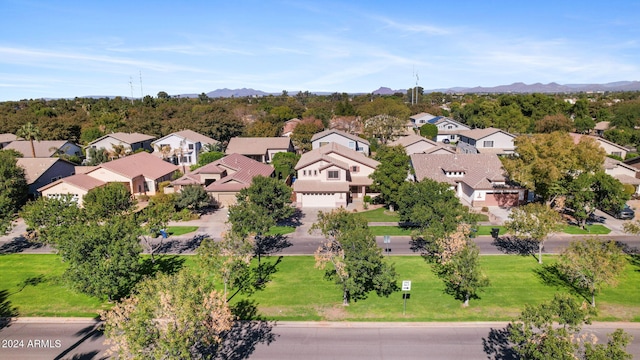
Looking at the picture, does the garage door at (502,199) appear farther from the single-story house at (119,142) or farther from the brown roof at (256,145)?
the single-story house at (119,142)

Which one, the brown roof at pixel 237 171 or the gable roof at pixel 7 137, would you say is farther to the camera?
the gable roof at pixel 7 137

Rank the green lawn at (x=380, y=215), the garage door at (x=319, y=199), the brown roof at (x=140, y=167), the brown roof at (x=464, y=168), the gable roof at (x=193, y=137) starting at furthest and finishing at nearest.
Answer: the gable roof at (x=193, y=137), the brown roof at (x=140, y=167), the brown roof at (x=464, y=168), the garage door at (x=319, y=199), the green lawn at (x=380, y=215)

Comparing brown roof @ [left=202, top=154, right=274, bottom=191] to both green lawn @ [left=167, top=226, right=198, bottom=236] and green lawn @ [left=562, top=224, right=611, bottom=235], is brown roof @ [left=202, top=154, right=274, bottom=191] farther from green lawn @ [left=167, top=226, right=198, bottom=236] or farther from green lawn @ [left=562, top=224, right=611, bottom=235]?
green lawn @ [left=562, top=224, right=611, bottom=235]

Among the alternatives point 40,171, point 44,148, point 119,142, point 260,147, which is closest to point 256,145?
point 260,147

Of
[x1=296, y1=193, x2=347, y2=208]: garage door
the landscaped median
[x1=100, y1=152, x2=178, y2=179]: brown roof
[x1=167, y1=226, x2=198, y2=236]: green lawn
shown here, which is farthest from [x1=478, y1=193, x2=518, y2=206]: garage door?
[x1=100, y1=152, x2=178, y2=179]: brown roof

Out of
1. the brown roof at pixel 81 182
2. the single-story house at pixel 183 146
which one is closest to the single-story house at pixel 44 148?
the single-story house at pixel 183 146

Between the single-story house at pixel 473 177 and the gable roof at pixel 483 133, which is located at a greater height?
the gable roof at pixel 483 133

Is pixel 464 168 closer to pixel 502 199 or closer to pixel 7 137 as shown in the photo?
pixel 502 199
